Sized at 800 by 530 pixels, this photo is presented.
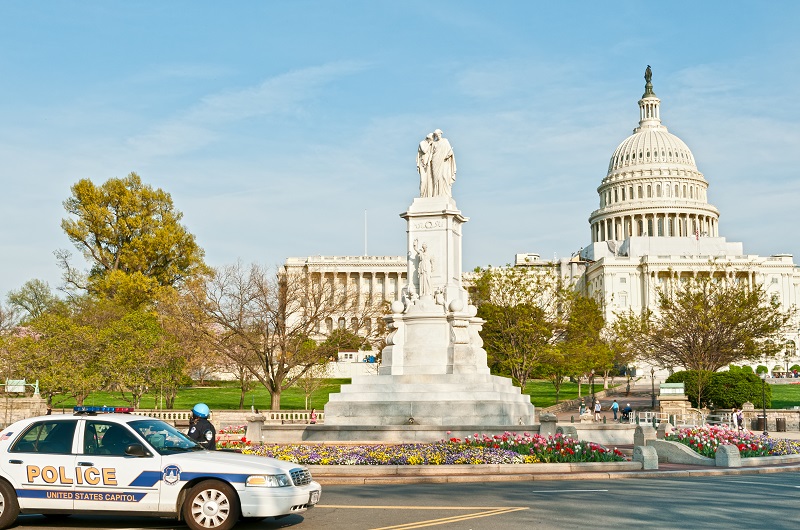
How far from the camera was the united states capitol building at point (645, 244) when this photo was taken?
144000 millimetres

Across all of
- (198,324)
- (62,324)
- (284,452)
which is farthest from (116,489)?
(62,324)

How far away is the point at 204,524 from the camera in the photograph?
12.1 meters

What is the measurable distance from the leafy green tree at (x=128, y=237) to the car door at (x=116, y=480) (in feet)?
191

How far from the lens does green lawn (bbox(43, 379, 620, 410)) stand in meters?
60.2

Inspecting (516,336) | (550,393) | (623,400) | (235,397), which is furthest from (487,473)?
(550,393)

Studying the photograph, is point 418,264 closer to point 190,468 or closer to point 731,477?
point 731,477

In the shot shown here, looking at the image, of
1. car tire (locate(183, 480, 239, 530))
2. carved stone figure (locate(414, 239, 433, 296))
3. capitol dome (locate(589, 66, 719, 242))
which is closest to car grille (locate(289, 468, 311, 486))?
car tire (locate(183, 480, 239, 530))

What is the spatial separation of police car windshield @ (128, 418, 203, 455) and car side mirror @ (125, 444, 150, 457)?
0.20 meters

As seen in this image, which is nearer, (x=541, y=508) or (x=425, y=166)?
(x=541, y=508)

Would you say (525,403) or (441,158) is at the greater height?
(441,158)

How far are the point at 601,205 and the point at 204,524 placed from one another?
163669 millimetres

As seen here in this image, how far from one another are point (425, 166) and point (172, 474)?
20.5 m

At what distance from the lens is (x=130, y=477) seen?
12383 millimetres

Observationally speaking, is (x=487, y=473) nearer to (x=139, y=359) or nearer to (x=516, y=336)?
(x=139, y=359)
